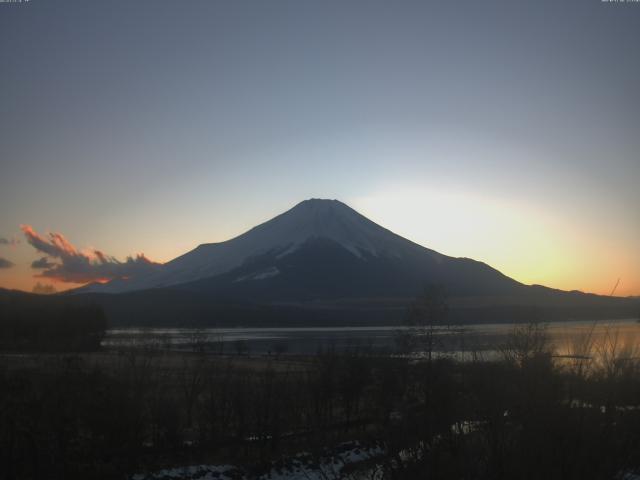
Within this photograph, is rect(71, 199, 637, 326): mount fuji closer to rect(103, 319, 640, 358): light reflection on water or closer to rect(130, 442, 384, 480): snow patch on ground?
rect(103, 319, 640, 358): light reflection on water

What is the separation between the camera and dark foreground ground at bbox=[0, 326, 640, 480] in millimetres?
6004

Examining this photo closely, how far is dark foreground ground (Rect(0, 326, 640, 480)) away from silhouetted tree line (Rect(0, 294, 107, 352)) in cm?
1673

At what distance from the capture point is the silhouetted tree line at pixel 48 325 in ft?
154

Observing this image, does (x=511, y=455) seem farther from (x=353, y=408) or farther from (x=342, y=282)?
(x=342, y=282)

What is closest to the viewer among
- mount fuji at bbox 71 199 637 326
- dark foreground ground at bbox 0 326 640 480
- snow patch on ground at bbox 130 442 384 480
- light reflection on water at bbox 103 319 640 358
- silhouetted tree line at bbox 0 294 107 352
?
dark foreground ground at bbox 0 326 640 480

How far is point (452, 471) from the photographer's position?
5.98m

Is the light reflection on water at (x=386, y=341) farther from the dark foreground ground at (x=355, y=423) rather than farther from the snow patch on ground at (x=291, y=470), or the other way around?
the snow patch on ground at (x=291, y=470)

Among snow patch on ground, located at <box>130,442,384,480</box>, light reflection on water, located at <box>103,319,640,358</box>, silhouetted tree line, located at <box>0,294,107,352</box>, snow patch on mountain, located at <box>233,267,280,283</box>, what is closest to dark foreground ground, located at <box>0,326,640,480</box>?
snow patch on ground, located at <box>130,442,384,480</box>

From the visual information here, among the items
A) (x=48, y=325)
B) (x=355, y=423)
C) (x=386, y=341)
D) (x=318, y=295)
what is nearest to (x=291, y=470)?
(x=355, y=423)

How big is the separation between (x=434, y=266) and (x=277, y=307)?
2562 inches

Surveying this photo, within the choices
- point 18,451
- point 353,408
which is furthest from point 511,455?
point 353,408

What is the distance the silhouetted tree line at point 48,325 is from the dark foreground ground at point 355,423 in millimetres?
16733

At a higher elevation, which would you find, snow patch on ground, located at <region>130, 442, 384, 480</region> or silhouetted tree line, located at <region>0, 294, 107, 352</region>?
silhouetted tree line, located at <region>0, 294, 107, 352</region>

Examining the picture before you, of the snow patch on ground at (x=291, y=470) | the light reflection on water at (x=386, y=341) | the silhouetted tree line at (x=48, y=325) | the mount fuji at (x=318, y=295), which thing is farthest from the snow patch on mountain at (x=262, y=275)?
the snow patch on ground at (x=291, y=470)
